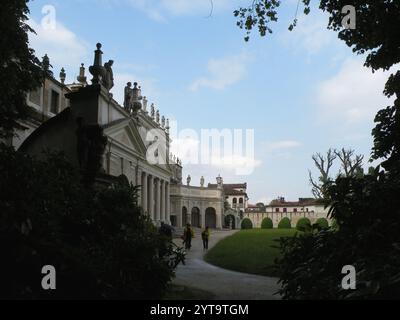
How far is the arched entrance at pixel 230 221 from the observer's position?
83062 millimetres

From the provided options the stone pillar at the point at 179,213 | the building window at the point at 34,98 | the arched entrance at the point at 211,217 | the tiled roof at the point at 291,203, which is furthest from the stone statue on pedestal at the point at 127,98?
the tiled roof at the point at 291,203

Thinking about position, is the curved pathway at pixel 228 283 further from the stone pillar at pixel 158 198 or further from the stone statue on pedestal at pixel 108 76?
the stone pillar at pixel 158 198

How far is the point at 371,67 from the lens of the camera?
841 centimetres

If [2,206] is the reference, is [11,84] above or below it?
above

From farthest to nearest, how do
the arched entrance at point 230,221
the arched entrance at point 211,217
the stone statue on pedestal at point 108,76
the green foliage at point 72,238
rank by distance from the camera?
the arched entrance at point 230,221 → the arched entrance at point 211,217 → the stone statue on pedestal at point 108,76 → the green foliage at point 72,238

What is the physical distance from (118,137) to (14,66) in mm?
28526

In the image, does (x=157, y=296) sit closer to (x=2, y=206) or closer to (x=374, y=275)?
(x=2, y=206)

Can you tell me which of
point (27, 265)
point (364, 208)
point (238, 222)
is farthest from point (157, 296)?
point (238, 222)

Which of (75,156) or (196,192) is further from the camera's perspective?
(196,192)

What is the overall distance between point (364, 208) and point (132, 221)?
4059mm

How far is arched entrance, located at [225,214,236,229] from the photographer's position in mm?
83062

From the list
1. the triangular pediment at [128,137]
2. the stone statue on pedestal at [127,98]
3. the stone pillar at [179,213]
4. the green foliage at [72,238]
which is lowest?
the green foliage at [72,238]

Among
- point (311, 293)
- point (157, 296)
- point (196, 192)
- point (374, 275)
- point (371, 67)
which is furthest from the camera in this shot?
point (196, 192)

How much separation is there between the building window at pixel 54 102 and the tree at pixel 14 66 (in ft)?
98.9
